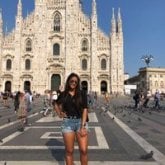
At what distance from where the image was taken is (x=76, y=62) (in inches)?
2635

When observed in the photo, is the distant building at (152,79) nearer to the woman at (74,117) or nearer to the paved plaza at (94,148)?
the paved plaza at (94,148)

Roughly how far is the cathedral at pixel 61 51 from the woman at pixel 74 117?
5950 cm

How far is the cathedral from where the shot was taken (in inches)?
2618

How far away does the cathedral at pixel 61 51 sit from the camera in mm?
66500

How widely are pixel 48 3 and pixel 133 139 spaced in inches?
2258

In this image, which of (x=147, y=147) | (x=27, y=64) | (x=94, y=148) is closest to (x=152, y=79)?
(x=27, y=64)

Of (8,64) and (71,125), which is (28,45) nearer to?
(8,64)

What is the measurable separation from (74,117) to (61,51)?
6080 centimetres

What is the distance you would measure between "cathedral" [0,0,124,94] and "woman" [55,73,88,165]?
2343 inches

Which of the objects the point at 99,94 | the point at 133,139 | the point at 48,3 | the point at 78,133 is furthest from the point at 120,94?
the point at 78,133

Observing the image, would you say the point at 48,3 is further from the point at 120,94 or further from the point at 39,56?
the point at 120,94

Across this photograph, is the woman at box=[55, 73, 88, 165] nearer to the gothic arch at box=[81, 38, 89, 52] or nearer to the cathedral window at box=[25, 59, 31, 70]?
the gothic arch at box=[81, 38, 89, 52]

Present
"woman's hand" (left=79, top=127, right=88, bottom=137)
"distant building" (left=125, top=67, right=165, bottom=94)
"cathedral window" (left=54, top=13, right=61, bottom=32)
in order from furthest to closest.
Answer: "distant building" (left=125, top=67, right=165, bottom=94), "cathedral window" (left=54, top=13, right=61, bottom=32), "woman's hand" (left=79, top=127, right=88, bottom=137)

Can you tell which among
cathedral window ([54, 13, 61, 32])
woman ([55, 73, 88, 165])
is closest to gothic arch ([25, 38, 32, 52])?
cathedral window ([54, 13, 61, 32])
